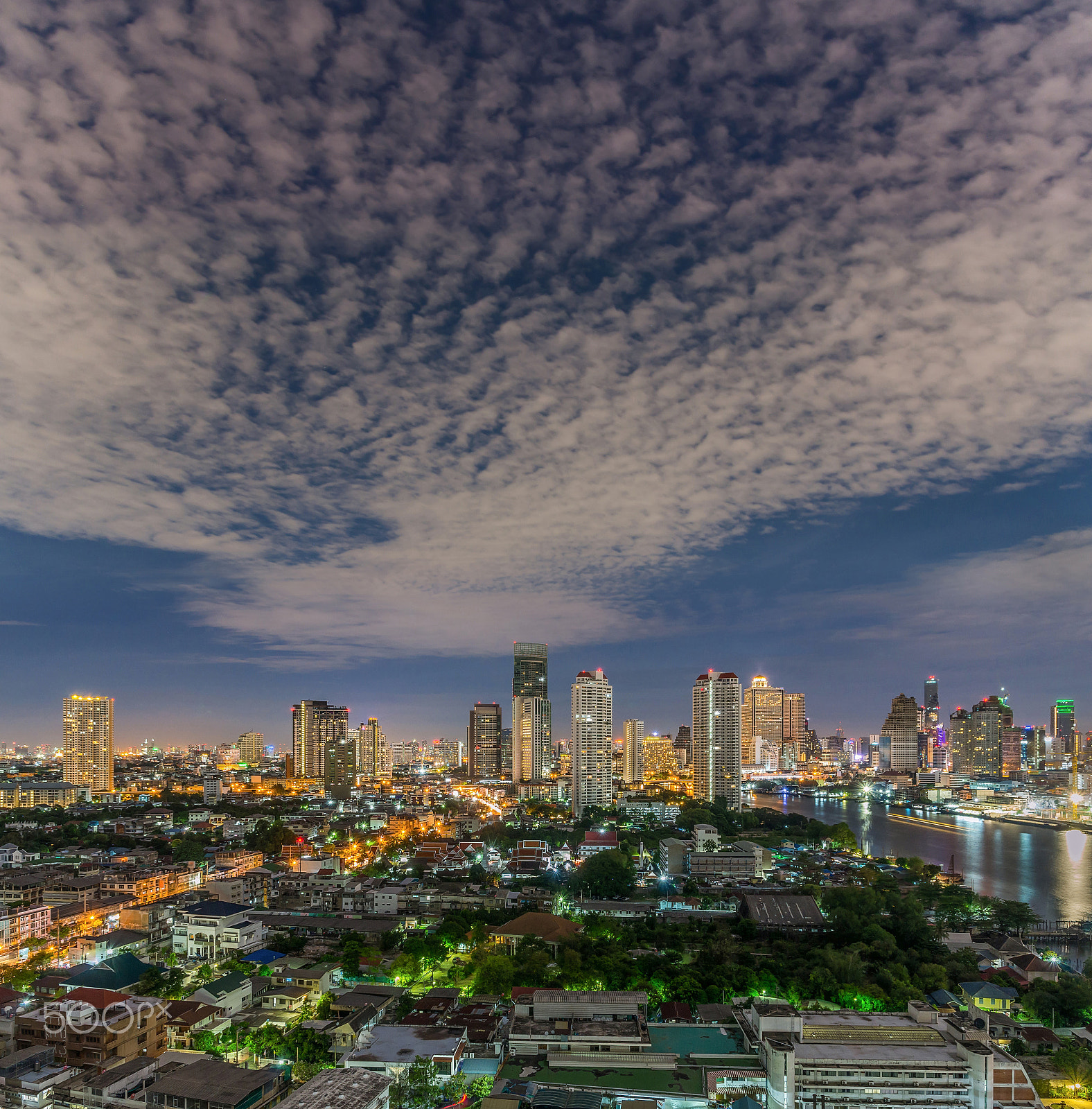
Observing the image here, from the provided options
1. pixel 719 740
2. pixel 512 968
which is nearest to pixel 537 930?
pixel 512 968

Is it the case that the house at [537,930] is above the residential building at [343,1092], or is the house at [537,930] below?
below

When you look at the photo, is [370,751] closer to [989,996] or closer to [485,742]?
[485,742]

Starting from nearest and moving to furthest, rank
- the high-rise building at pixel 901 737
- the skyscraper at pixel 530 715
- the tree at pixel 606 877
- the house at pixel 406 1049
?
the house at pixel 406 1049, the tree at pixel 606 877, the skyscraper at pixel 530 715, the high-rise building at pixel 901 737

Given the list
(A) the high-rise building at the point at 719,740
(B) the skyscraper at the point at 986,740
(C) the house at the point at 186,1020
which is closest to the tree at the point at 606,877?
(C) the house at the point at 186,1020

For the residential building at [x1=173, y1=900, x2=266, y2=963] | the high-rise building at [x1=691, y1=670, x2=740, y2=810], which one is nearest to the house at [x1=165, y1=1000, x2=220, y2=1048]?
the residential building at [x1=173, y1=900, x2=266, y2=963]

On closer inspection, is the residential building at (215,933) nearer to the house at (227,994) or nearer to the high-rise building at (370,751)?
the house at (227,994)

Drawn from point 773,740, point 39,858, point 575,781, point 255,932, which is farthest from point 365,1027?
point 773,740

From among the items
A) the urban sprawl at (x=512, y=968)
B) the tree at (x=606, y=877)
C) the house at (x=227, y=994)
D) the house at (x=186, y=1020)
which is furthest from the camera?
the tree at (x=606, y=877)

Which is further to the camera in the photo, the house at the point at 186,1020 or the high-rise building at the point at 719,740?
the high-rise building at the point at 719,740
